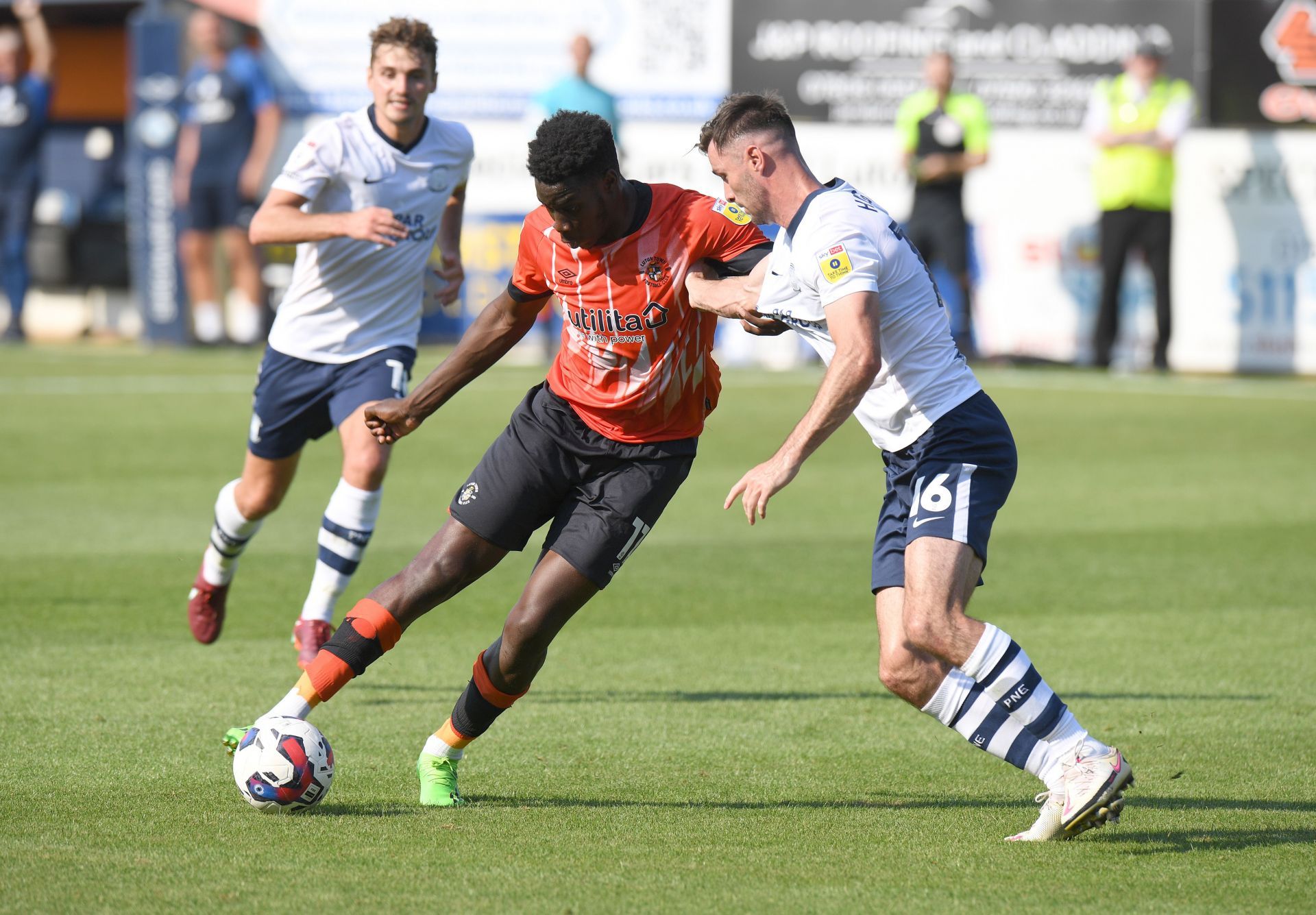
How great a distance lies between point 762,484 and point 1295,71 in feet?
57.3

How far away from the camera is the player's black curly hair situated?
16.7 feet

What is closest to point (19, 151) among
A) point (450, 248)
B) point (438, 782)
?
point (450, 248)

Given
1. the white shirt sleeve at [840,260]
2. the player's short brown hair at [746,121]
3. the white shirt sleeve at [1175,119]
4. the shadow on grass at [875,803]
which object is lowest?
the shadow on grass at [875,803]

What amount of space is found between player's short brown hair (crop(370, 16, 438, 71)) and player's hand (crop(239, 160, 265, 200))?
1374 centimetres

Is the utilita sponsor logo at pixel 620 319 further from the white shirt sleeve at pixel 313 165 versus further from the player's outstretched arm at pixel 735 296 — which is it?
the white shirt sleeve at pixel 313 165

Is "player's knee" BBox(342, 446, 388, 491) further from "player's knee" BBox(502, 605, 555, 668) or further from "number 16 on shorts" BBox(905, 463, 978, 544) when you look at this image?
"number 16 on shorts" BBox(905, 463, 978, 544)

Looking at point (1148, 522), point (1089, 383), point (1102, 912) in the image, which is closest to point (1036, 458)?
point (1148, 522)

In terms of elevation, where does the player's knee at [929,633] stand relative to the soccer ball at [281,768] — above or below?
above

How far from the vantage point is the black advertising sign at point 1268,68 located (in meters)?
20.0

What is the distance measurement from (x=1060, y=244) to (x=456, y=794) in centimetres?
1601

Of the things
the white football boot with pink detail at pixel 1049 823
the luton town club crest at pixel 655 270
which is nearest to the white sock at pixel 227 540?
the luton town club crest at pixel 655 270

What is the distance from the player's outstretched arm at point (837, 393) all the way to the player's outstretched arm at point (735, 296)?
45 centimetres

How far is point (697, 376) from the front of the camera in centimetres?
558

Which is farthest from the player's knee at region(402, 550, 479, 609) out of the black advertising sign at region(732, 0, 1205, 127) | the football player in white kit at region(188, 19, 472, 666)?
the black advertising sign at region(732, 0, 1205, 127)
